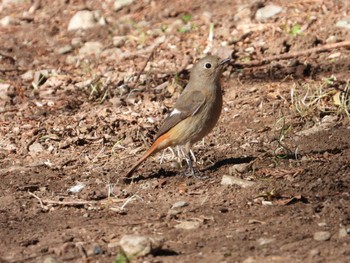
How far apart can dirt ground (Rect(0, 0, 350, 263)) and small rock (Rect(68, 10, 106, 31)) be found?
0.39 feet

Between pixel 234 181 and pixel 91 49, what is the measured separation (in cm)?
467

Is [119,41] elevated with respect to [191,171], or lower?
lower

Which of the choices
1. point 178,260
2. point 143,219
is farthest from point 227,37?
point 178,260

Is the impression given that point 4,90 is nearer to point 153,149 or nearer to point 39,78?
point 39,78

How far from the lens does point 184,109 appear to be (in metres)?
7.67

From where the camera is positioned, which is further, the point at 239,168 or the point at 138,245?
the point at 239,168

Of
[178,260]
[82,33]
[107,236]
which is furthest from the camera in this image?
[82,33]

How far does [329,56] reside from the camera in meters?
9.55

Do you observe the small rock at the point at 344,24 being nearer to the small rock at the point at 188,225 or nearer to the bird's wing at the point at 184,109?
the bird's wing at the point at 184,109

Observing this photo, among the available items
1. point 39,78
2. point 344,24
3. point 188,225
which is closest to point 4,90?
point 39,78

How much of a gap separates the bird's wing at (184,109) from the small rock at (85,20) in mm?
4064

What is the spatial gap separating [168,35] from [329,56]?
7.62 feet

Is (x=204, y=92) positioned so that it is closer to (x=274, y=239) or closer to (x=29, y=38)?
(x=274, y=239)

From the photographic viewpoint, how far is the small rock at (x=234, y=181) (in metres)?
6.64
